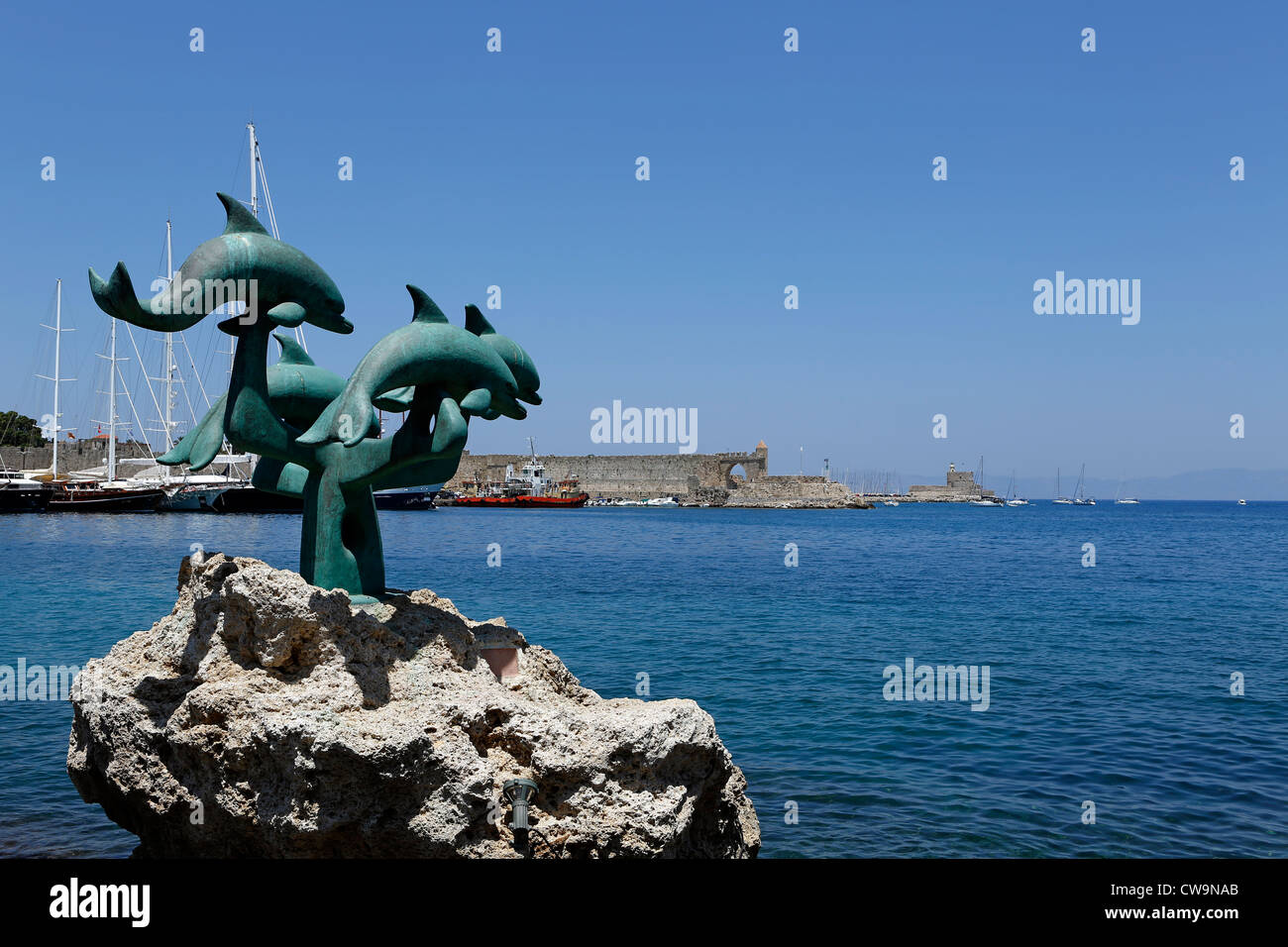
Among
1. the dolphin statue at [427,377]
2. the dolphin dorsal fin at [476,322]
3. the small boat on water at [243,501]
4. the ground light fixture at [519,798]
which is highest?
the dolphin dorsal fin at [476,322]

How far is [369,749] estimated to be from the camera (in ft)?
14.1

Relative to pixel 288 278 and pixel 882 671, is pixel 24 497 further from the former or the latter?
pixel 288 278

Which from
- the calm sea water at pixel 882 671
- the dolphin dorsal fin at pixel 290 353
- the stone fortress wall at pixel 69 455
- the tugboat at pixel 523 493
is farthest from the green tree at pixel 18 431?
the dolphin dorsal fin at pixel 290 353

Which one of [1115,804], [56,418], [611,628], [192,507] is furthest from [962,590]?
[56,418]

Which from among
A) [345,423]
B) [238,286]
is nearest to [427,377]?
[345,423]

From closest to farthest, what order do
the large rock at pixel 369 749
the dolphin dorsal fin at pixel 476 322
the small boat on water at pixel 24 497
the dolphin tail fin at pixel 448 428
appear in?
the large rock at pixel 369 749
the dolphin tail fin at pixel 448 428
the dolphin dorsal fin at pixel 476 322
the small boat on water at pixel 24 497

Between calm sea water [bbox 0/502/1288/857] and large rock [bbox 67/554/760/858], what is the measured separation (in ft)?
5.59

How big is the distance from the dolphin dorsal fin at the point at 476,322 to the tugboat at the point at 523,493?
66.7 meters

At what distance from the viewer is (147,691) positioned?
5.23m

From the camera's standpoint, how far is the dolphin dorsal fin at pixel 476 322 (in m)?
5.95

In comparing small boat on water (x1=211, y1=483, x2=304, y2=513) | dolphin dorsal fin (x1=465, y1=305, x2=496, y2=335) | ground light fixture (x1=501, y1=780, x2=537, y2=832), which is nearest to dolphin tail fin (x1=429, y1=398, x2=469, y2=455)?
dolphin dorsal fin (x1=465, y1=305, x2=496, y2=335)

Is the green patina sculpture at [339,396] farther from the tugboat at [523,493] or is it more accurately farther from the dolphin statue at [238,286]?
the tugboat at [523,493]

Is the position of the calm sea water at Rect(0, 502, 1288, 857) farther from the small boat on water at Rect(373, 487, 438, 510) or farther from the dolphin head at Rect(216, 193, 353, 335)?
the small boat on water at Rect(373, 487, 438, 510)
